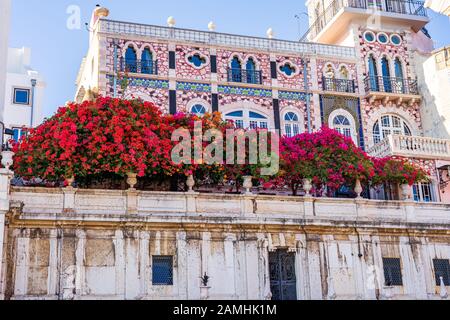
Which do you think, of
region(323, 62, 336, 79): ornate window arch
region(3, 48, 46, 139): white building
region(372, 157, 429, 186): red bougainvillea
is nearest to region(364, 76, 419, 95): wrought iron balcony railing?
region(323, 62, 336, 79): ornate window arch

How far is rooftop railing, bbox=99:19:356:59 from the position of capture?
30.4 metres

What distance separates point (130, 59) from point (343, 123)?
9380mm

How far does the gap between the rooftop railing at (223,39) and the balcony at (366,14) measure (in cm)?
159

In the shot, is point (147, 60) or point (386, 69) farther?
point (386, 69)

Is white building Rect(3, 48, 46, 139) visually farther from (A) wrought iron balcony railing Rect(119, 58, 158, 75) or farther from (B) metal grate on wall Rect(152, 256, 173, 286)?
(B) metal grate on wall Rect(152, 256, 173, 286)

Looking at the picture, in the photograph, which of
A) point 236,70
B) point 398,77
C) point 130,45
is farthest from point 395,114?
point 130,45

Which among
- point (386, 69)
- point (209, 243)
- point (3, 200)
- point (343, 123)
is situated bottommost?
point (209, 243)

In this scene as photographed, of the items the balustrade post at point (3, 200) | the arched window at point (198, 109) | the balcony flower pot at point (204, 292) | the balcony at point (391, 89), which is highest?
the balcony at point (391, 89)

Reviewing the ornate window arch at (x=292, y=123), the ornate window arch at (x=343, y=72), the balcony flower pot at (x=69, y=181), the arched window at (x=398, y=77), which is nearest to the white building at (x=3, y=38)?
the balcony flower pot at (x=69, y=181)

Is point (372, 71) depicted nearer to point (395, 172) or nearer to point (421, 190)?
point (421, 190)

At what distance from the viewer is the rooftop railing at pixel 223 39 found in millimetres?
30359

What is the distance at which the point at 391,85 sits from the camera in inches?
1316

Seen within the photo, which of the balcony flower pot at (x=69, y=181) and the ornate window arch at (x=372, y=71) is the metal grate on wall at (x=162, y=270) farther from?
the ornate window arch at (x=372, y=71)

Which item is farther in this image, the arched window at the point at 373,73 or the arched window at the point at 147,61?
the arched window at the point at 373,73
